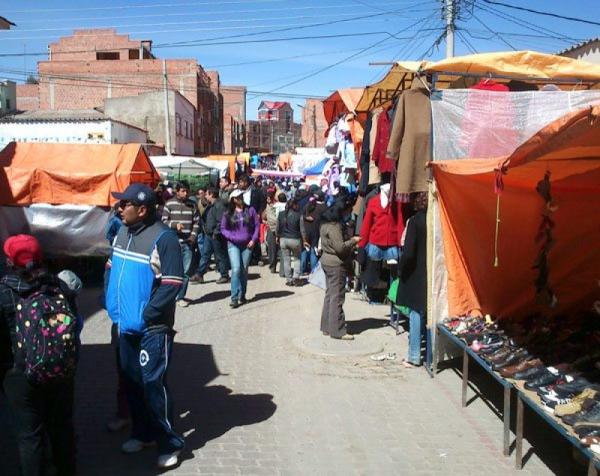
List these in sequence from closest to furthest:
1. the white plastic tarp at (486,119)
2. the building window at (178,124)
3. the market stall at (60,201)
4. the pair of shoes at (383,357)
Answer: the white plastic tarp at (486,119), the pair of shoes at (383,357), the market stall at (60,201), the building window at (178,124)

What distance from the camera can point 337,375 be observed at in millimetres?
6781

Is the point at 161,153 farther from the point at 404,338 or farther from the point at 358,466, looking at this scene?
the point at 358,466

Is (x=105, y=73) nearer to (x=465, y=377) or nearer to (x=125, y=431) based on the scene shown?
(x=125, y=431)

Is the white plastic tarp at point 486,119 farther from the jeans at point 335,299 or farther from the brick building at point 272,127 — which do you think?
the brick building at point 272,127

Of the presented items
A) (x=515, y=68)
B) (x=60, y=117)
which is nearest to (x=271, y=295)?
(x=515, y=68)

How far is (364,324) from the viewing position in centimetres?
916

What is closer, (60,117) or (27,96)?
(60,117)

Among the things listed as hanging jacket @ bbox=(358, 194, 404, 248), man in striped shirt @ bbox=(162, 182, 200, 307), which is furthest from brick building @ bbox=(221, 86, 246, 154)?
hanging jacket @ bbox=(358, 194, 404, 248)

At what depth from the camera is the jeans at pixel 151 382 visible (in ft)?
14.0

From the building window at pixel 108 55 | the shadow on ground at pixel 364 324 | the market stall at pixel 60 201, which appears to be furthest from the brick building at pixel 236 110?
the shadow on ground at pixel 364 324

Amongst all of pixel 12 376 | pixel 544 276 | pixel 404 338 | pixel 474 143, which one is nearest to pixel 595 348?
pixel 544 276

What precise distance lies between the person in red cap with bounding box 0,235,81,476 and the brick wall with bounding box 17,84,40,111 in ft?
191

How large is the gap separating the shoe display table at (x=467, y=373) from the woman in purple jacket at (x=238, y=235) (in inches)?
169

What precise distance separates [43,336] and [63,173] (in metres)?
8.32
